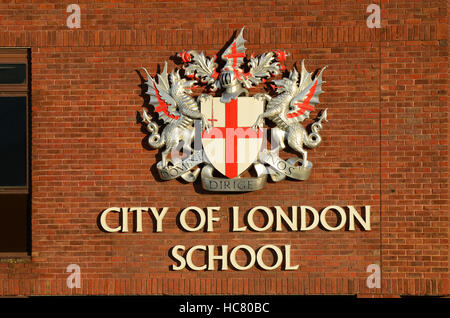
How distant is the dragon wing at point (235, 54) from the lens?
8672 mm

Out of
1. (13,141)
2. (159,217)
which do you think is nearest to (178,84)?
(159,217)

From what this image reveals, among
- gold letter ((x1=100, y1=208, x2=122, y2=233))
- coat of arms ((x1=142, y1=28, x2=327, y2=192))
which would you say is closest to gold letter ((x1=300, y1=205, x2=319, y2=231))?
coat of arms ((x1=142, y1=28, x2=327, y2=192))

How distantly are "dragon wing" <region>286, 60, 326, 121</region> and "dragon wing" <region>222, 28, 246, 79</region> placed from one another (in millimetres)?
785

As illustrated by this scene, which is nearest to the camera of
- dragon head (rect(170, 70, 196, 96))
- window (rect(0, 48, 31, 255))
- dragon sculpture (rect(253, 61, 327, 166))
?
dragon sculpture (rect(253, 61, 327, 166))

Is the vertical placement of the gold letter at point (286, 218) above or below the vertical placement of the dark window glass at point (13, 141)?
below

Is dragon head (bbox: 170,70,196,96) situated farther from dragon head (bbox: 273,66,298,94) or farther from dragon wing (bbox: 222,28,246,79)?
dragon head (bbox: 273,66,298,94)

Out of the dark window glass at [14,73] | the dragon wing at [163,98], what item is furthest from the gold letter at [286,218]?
the dark window glass at [14,73]

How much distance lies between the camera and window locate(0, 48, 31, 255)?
898 centimetres

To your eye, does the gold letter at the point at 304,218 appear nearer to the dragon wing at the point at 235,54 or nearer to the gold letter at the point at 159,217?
the gold letter at the point at 159,217

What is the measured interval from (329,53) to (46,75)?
3.62 m

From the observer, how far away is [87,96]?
886cm

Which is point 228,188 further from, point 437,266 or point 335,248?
point 437,266

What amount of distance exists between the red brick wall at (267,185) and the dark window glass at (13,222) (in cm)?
20

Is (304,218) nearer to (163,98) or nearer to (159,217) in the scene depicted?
(159,217)
